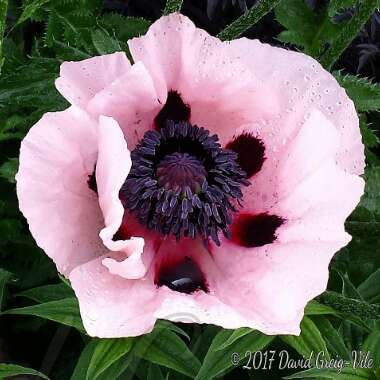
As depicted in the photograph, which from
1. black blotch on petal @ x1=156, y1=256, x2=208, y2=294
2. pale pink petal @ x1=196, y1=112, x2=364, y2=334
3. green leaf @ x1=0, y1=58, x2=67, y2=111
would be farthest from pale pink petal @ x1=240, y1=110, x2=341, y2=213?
green leaf @ x1=0, y1=58, x2=67, y2=111

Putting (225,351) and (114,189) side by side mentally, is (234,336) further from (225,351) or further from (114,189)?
(114,189)

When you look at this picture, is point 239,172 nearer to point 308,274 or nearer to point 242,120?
point 242,120

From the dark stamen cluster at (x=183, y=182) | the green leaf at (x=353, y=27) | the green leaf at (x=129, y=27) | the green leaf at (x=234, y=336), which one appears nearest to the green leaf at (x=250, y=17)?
the green leaf at (x=353, y=27)

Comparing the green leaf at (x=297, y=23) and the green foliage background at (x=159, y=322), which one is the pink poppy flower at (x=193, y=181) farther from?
the green leaf at (x=297, y=23)

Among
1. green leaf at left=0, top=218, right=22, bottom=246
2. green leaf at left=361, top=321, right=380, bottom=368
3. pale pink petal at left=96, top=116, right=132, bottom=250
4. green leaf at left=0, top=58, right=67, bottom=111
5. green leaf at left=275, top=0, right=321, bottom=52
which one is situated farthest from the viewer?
green leaf at left=275, top=0, right=321, bottom=52

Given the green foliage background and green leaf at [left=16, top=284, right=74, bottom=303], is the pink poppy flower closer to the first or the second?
the green foliage background

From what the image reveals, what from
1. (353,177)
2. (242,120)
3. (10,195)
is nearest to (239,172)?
(242,120)


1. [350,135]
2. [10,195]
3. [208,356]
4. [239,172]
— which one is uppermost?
[350,135]
